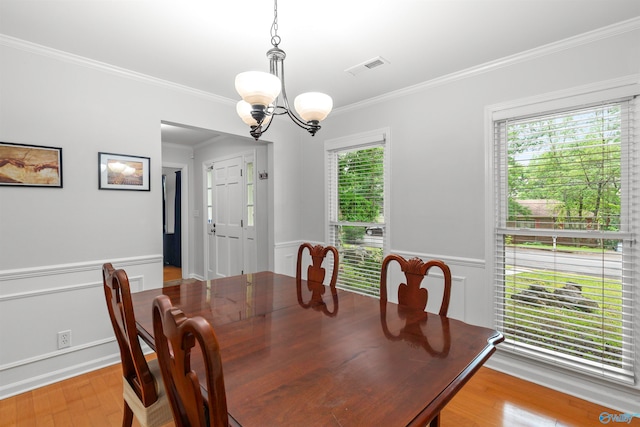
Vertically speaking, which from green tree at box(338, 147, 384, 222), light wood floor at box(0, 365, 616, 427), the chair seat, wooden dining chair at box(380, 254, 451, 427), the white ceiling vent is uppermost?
the white ceiling vent

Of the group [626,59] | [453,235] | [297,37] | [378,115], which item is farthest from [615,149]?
[297,37]

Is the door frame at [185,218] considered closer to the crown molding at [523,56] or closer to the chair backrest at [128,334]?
the crown molding at [523,56]

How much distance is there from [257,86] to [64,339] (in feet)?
8.31

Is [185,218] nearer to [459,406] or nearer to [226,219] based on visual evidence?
Answer: [226,219]

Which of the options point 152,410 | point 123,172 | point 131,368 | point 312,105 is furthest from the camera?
point 123,172

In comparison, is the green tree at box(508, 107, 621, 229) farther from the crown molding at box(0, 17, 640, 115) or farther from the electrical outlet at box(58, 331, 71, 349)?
the electrical outlet at box(58, 331, 71, 349)

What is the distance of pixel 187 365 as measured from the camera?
2.48 ft

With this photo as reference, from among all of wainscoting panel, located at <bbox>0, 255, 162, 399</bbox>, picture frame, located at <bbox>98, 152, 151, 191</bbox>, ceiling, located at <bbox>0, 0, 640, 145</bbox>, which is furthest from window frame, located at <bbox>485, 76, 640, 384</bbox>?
wainscoting panel, located at <bbox>0, 255, 162, 399</bbox>

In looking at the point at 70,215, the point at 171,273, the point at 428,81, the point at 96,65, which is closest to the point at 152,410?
the point at 70,215

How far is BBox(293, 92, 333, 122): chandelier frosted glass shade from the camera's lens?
170 centimetres

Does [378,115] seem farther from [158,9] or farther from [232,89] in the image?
[158,9]

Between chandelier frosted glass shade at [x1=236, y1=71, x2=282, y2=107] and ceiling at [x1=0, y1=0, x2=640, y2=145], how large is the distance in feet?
2.19

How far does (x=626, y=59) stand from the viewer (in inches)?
80.0

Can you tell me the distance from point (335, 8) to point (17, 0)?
73.0 inches
